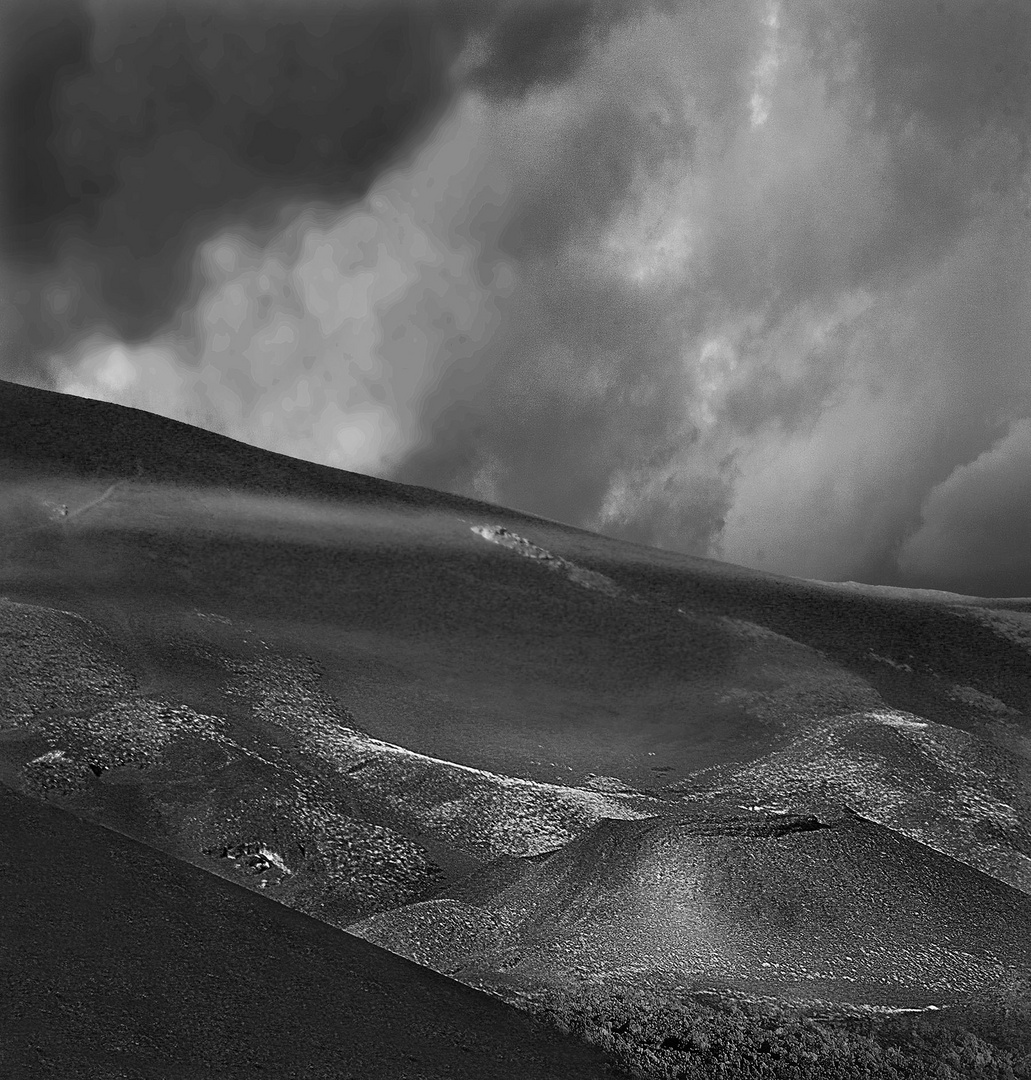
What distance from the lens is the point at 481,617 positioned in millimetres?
9812

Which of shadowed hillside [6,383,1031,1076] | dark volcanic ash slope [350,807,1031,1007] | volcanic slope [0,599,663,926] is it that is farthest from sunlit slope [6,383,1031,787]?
dark volcanic ash slope [350,807,1031,1007]

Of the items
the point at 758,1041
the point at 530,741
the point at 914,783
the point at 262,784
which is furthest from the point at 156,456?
the point at 758,1041

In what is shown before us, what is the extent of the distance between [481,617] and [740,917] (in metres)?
4.54

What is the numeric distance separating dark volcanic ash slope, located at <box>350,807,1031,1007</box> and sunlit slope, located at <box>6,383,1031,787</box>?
111cm

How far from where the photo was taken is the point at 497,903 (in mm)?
5742

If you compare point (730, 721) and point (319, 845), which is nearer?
point (319, 845)

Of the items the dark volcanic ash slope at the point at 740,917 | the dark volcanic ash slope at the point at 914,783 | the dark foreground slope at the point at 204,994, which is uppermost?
the dark volcanic ash slope at the point at 914,783

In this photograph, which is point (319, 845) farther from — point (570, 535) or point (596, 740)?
point (570, 535)

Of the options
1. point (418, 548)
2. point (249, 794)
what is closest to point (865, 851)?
point (249, 794)

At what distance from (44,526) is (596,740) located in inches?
232

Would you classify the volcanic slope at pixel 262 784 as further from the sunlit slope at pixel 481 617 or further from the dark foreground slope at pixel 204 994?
the dark foreground slope at pixel 204 994

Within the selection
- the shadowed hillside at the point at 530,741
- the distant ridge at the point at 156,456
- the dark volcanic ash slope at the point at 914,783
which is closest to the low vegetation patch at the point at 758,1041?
the shadowed hillside at the point at 530,741

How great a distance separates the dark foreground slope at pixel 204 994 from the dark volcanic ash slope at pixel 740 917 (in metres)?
0.45

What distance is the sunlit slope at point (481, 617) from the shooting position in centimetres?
798
